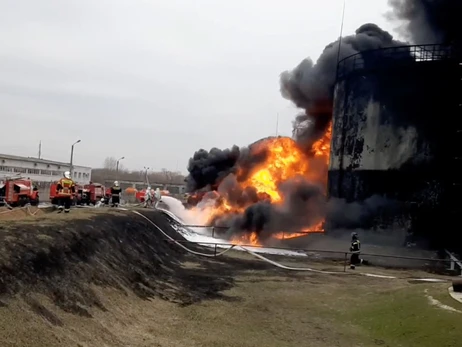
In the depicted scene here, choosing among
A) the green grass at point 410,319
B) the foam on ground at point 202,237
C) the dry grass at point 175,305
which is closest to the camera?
the dry grass at point 175,305

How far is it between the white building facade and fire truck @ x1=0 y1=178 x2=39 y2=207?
851 inches

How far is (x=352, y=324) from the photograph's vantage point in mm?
13031

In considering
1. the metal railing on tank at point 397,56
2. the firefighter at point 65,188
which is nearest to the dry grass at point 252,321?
the firefighter at point 65,188

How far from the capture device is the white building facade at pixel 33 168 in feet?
205

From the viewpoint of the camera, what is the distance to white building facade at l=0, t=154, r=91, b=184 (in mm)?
62444

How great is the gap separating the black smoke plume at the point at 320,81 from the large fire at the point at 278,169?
1.23 meters

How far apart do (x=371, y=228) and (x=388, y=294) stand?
612 inches

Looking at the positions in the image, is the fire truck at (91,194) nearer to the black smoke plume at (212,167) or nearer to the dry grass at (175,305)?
the black smoke plume at (212,167)

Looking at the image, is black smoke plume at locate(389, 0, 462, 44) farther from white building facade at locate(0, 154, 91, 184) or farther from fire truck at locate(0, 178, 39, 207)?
white building facade at locate(0, 154, 91, 184)

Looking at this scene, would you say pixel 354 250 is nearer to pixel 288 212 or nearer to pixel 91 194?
pixel 288 212

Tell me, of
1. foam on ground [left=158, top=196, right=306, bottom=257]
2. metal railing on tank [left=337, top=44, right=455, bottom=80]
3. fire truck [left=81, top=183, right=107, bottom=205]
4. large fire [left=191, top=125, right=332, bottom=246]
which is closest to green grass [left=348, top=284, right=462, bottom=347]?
foam on ground [left=158, top=196, right=306, bottom=257]

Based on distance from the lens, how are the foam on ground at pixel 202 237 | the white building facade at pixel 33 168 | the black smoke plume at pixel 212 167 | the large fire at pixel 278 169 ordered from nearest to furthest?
the foam on ground at pixel 202 237, the large fire at pixel 278 169, the black smoke plume at pixel 212 167, the white building facade at pixel 33 168

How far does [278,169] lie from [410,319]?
99.3ft

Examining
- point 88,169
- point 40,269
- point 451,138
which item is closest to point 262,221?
point 451,138
